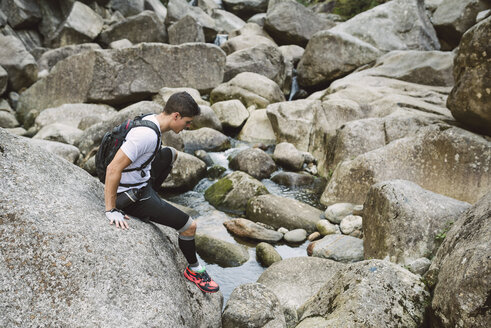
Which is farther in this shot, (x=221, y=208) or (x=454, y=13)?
(x=454, y=13)

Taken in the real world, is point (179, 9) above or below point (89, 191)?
above

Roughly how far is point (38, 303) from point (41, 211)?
2.55 feet

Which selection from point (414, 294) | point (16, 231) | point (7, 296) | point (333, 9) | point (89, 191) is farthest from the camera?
point (333, 9)

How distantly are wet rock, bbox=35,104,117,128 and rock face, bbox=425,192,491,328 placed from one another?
13926 mm

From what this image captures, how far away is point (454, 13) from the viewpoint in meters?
19.6

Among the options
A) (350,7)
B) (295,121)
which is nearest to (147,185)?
(295,121)

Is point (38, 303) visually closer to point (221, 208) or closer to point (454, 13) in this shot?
point (221, 208)

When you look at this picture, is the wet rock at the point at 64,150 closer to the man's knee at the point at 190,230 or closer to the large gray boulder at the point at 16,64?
the man's knee at the point at 190,230

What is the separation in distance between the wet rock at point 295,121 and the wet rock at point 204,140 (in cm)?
224

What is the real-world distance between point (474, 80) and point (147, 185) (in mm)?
7345

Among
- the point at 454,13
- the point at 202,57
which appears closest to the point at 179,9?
the point at 202,57

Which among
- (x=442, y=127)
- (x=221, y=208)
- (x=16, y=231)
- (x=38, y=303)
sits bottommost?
(x=221, y=208)

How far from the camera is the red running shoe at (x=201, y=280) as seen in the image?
13.0ft

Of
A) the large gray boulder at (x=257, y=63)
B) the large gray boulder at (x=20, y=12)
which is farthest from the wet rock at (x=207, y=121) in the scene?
the large gray boulder at (x=20, y=12)
